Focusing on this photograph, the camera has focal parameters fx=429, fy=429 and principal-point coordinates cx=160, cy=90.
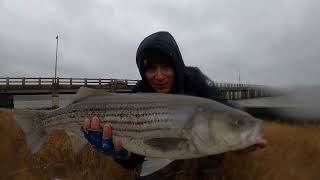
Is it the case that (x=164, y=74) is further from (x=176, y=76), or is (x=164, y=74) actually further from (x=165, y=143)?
(x=165, y=143)

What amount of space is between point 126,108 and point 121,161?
1.30 m

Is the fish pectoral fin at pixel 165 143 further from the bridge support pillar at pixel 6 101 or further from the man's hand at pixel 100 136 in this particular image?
the bridge support pillar at pixel 6 101

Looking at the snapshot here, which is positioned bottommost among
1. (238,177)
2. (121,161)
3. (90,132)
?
(238,177)

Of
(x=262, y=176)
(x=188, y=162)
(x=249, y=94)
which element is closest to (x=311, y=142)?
(x=262, y=176)

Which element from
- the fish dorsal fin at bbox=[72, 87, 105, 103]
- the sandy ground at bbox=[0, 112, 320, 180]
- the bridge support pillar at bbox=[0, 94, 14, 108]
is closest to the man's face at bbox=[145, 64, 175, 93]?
the fish dorsal fin at bbox=[72, 87, 105, 103]

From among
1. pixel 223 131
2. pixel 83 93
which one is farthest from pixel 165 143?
pixel 83 93

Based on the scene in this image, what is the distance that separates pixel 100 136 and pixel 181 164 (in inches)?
89.4

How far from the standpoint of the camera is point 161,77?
16.9ft

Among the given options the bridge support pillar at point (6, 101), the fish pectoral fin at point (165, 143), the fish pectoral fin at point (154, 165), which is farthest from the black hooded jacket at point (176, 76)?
the bridge support pillar at point (6, 101)

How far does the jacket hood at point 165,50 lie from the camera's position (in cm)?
528

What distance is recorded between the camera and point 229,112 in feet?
11.6

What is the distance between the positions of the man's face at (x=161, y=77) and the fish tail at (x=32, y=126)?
53.2 inches

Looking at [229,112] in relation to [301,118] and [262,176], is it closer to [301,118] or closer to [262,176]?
[262,176]

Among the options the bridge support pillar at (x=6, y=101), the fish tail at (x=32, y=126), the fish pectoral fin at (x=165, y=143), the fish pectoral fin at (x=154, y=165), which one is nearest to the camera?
the fish pectoral fin at (x=165, y=143)
